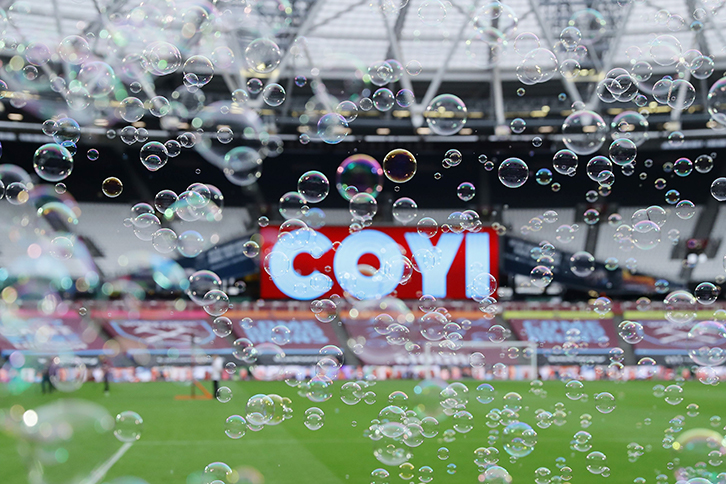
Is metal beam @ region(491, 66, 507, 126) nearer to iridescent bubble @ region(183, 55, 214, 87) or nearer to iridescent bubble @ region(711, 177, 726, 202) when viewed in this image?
iridescent bubble @ region(711, 177, 726, 202)

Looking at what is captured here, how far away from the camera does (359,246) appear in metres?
31.0

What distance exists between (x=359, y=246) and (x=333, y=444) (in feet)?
62.6

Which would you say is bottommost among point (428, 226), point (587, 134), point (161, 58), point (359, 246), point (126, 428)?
point (126, 428)

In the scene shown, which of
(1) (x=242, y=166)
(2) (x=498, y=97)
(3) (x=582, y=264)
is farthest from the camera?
(2) (x=498, y=97)

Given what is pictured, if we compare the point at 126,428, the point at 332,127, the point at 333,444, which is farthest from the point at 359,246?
the point at 126,428

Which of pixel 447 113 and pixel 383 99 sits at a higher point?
pixel 383 99

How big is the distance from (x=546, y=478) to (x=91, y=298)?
1069 inches

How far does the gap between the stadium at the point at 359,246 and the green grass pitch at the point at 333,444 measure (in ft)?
0.34

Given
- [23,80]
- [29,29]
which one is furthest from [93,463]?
[29,29]

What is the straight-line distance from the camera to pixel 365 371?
28.6 meters

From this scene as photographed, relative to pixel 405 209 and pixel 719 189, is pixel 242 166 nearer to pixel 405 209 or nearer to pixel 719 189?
pixel 405 209

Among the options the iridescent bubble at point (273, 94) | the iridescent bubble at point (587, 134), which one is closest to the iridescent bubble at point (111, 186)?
the iridescent bubble at point (273, 94)

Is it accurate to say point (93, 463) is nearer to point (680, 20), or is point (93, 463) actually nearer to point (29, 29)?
point (680, 20)

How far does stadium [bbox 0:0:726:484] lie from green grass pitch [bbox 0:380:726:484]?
0.34ft
